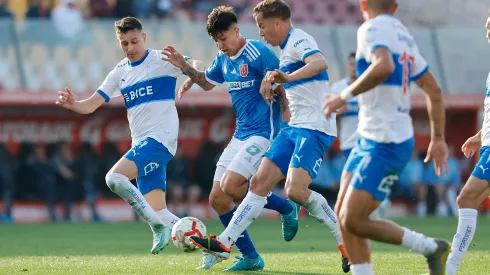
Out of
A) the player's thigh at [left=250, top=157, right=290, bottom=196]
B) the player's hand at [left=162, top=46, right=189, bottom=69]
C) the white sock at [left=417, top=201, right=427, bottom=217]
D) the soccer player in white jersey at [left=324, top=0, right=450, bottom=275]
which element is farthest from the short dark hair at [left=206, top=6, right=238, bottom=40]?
the white sock at [left=417, top=201, right=427, bottom=217]

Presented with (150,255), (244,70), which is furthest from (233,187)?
(150,255)

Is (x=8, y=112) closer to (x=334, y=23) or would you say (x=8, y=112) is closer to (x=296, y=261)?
(x=334, y=23)

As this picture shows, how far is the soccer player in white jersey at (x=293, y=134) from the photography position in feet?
27.9

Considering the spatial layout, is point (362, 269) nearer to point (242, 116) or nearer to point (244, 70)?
point (242, 116)

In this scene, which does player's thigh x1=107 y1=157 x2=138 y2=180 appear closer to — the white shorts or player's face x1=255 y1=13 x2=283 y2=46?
the white shorts

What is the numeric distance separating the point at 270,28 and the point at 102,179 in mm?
14328

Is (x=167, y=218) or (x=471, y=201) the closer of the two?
(x=471, y=201)

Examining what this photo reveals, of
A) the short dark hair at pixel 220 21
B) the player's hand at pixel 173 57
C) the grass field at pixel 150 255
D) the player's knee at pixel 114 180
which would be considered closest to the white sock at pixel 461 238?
the grass field at pixel 150 255

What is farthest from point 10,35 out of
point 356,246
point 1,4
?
point 356,246

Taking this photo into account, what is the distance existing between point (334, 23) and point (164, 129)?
53.3ft

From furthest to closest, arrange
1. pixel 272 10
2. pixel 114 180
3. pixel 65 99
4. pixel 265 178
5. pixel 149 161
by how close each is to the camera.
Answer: pixel 149 161 < pixel 65 99 < pixel 114 180 < pixel 272 10 < pixel 265 178

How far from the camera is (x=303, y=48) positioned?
27.8ft

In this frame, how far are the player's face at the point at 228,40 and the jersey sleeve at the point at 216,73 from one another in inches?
14.9

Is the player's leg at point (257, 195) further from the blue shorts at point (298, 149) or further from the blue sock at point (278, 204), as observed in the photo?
the blue sock at point (278, 204)
